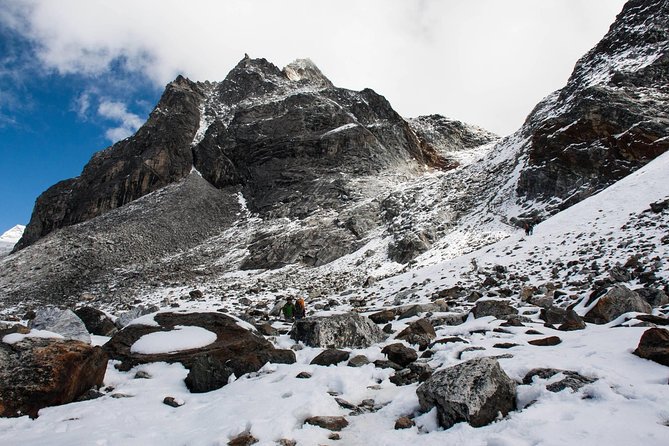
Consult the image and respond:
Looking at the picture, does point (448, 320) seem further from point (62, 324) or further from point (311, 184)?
point (311, 184)

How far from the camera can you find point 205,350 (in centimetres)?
924

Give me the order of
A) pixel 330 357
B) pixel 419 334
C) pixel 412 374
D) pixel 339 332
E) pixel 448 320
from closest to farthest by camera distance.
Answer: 1. pixel 412 374
2. pixel 330 357
3. pixel 419 334
4. pixel 339 332
5. pixel 448 320

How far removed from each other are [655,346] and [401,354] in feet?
14.0

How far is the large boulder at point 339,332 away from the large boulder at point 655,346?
18.6 feet

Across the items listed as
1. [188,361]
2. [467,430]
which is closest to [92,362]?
[188,361]

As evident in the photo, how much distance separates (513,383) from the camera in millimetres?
5379

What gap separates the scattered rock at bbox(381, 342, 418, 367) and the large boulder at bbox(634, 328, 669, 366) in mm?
3843

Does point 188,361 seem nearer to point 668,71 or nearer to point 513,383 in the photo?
point 513,383

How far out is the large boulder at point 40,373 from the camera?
21.1 ft

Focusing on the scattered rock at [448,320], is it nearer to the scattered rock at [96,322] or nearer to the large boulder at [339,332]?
the large boulder at [339,332]

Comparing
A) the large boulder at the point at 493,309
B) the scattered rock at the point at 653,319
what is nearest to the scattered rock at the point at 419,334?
the large boulder at the point at 493,309

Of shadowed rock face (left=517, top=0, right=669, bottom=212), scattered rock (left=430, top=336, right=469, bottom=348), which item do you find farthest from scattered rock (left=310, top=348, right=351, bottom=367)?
shadowed rock face (left=517, top=0, right=669, bottom=212)

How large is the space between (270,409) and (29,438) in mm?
3443

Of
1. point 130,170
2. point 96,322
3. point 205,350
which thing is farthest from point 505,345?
point 130,170
